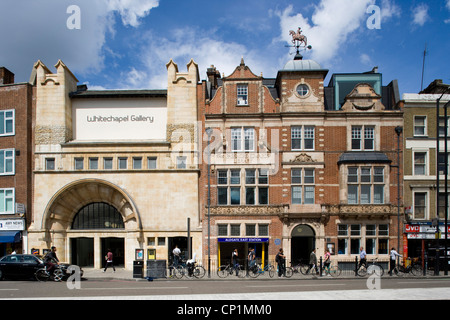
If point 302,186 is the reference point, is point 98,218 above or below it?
below

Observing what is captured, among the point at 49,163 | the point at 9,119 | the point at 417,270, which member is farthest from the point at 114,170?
the point at 417,270

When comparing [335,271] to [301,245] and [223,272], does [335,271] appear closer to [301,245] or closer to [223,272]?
[301,245]

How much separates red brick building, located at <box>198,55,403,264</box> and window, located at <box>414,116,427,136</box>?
4.88 feet

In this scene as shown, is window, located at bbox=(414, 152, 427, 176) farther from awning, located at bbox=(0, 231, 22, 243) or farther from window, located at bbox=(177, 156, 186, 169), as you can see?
awning, located at bbox=(0, 231, 22, 243)

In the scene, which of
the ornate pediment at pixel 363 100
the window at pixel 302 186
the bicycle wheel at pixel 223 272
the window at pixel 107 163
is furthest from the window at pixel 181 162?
the ornate pediment at pixel 363 100

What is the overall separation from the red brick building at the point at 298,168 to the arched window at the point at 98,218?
674 cm

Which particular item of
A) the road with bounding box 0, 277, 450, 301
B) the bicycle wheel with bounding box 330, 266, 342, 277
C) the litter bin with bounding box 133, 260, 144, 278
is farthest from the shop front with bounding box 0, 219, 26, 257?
the bicycle wheel with bounding box 330, 266, 342, 277

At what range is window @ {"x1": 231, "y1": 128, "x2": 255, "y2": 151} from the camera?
27.0 meters

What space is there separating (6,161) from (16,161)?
3.13ft

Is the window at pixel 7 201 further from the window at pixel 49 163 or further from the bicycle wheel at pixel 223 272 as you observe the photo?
the bicycle wheel at pixel 223 272

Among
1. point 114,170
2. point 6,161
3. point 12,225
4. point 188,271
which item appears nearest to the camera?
point 188,271

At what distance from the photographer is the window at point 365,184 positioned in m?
26.3

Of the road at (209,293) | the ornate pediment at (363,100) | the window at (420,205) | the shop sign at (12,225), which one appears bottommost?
the road at (209,293)

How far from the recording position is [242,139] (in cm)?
2697
